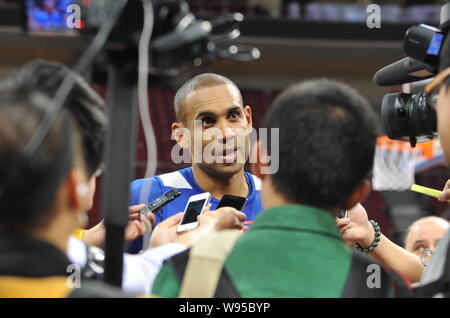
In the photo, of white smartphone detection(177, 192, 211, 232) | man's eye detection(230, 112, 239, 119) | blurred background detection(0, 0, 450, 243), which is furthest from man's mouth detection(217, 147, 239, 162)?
blurred background detection(0, 0, 450, 243)

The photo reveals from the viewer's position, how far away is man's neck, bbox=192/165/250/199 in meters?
2.78

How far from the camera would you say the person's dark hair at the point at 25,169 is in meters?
1.25

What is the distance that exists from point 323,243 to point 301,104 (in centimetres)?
28

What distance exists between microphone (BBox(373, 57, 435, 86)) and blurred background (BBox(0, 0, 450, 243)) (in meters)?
6.86

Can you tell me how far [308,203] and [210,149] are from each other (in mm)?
1264

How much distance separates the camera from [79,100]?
1610 millimetres

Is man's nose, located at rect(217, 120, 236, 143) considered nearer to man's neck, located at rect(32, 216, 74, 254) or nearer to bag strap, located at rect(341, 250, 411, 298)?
bag strap, located at rect(341, 250, 411, 298)

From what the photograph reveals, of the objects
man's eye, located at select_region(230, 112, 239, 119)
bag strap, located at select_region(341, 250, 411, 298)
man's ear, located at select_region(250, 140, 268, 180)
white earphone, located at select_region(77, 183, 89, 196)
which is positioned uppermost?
white earphone, located at select_region(77, 183, 89, 196)

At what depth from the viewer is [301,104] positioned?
1.50 meters

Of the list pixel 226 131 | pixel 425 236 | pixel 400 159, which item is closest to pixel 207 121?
pixel 226 131

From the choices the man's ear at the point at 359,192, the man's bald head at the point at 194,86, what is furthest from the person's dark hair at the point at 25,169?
the man's bald head at the point at 194,86
